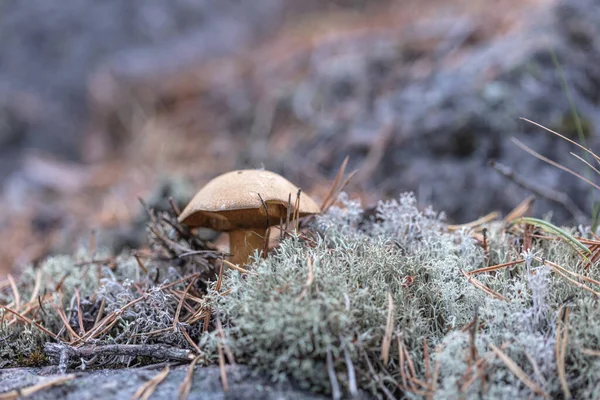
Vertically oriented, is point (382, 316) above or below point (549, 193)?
below

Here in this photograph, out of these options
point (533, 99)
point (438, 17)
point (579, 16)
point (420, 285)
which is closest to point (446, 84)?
point (533, 99)

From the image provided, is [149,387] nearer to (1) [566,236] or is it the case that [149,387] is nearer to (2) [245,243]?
(2) [245,243]

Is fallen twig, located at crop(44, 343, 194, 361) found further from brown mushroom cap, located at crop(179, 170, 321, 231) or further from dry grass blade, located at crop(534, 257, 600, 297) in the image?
dry grass blade, located at crop(534, 257, 600, 297)

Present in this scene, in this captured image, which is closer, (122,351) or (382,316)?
(382,316)

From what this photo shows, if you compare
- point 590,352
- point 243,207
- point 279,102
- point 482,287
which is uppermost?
point 279,102

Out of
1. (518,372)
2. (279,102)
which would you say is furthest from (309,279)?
(279,102)

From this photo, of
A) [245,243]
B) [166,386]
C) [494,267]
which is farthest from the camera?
[245,243]

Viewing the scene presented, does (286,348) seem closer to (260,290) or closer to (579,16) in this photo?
(260,290)
